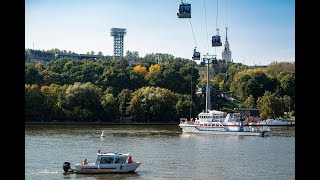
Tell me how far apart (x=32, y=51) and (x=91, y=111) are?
6039cm

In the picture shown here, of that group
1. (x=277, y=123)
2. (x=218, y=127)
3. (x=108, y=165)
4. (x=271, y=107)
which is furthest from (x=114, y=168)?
(x=271, y=107)

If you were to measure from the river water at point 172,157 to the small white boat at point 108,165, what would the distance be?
39 centimetres

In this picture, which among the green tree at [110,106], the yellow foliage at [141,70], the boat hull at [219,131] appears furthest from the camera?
the yellow foliage at [141,70]

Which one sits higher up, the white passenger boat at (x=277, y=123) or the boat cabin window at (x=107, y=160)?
the boat cabin window at (x=107, y=160)

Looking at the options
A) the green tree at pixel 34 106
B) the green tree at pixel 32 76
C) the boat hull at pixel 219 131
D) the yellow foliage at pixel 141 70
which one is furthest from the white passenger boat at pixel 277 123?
the green tree at pixel 32 76

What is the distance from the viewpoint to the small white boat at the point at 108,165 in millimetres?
23375

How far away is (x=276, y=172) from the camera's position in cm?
2372

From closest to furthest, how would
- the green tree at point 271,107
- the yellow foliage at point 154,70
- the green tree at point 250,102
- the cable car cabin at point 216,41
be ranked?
the cable car cabin at point 216,41 < the green tree at point 271,107 < the green tree at point 250,102 < the yellow foliage at point 154,70

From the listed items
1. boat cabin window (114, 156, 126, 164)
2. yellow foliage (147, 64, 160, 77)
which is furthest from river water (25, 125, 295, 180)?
yellow foliage (147, 64, 160, 77)

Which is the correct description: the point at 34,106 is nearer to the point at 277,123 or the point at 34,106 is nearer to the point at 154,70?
the point at 154,70

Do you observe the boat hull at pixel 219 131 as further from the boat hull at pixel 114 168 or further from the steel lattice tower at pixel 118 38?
the steel lattice tower at pixel 118 38

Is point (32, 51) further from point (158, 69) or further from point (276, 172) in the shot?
point (276, 172)

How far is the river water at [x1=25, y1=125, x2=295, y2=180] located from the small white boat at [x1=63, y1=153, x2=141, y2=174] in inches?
15.2
